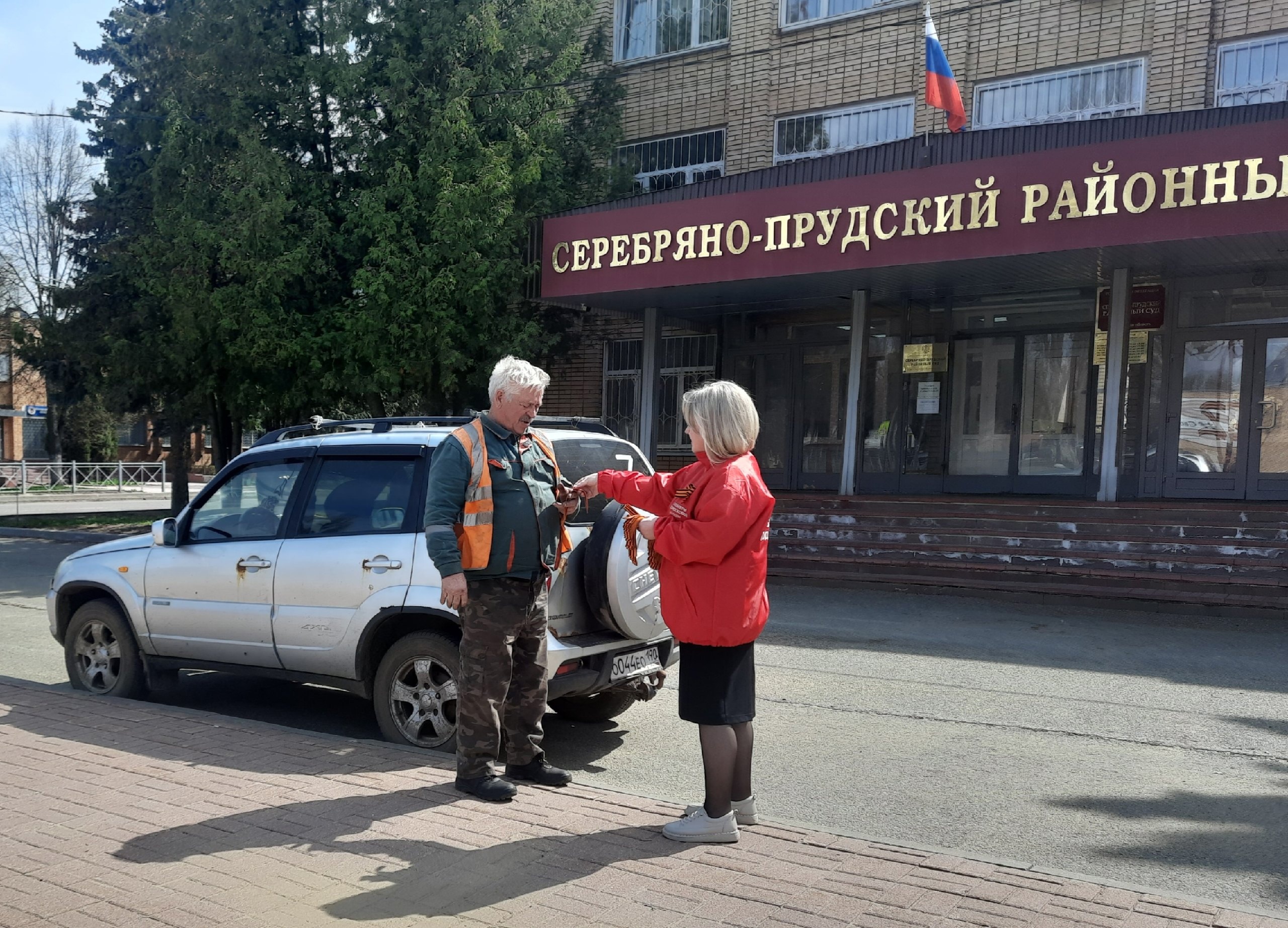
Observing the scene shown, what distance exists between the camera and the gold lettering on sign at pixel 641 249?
605 inches

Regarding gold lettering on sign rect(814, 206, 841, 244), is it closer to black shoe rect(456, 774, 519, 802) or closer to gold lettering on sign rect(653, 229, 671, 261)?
gold lettering on sign rect(653, 229, 671, 261)

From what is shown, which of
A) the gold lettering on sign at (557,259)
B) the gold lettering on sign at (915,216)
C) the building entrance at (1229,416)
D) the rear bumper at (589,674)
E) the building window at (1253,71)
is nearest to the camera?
the rear bumper at (589,674)

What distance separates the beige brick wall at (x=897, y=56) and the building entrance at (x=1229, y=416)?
343 centimetres

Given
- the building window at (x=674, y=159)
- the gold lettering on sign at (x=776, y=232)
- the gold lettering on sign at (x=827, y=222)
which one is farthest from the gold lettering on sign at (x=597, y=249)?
the building window at (x=674, y=159)

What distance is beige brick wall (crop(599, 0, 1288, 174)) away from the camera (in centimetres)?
1537

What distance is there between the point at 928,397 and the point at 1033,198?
510cm

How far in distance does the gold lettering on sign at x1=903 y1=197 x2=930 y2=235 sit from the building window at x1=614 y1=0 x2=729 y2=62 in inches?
307

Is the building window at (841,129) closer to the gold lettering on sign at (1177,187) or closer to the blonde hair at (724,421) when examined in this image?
the gold lettering on sign at (1177,187)

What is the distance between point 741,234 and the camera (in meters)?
14.6

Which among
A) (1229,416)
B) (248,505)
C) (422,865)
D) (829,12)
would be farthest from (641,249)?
(422,865)

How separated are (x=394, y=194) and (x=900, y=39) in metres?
8.42

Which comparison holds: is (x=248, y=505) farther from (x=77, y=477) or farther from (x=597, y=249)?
(x=77, y=477)

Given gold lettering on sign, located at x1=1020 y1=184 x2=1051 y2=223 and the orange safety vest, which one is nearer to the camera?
the orange safety vest

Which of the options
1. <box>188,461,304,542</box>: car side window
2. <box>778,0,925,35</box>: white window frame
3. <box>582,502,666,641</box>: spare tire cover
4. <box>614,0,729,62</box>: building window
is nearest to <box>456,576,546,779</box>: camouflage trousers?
<box>582,502,666,641</box>: spare tire cover
